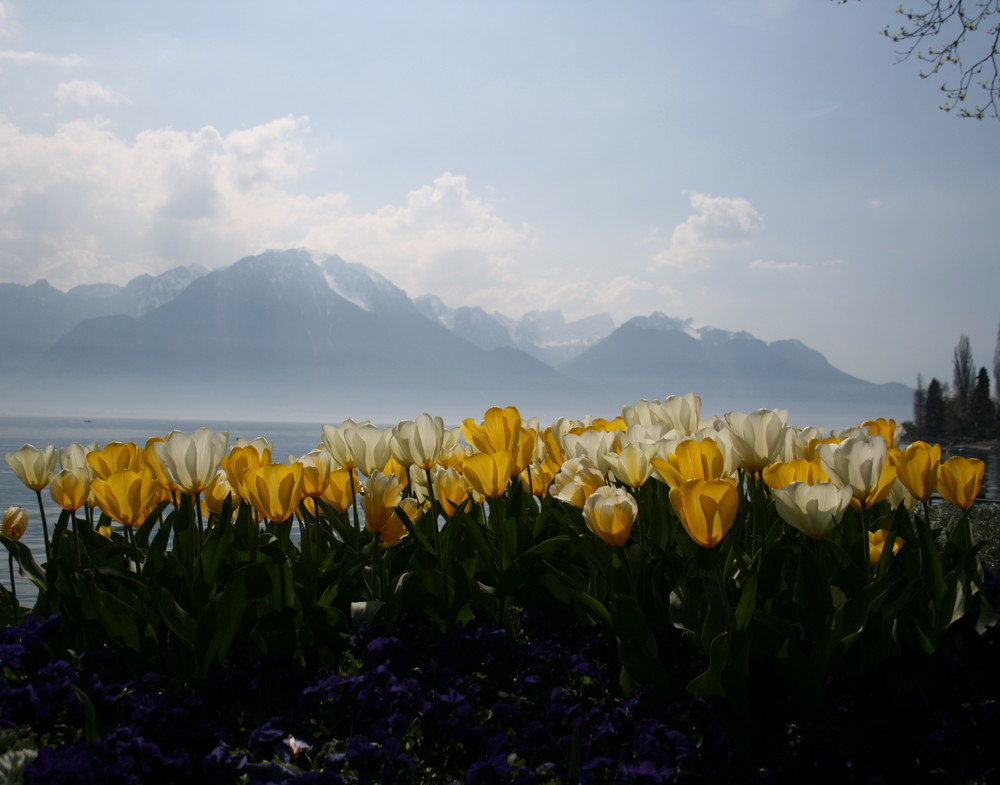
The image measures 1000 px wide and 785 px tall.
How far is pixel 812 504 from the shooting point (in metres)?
2.82

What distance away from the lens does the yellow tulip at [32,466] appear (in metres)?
3.80

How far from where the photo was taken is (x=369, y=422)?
12.3 ft

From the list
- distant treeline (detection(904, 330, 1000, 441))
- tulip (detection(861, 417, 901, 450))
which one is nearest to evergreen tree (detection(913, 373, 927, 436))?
distant treeline (detection(904, 330, 1000, 441))

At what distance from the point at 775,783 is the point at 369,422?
2.23m

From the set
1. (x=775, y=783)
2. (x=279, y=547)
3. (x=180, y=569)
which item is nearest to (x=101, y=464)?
(x=180, y=569)

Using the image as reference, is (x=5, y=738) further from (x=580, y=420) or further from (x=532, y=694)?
(x=580, y=420)

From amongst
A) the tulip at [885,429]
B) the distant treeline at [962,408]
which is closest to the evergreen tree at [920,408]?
the distant treeline at [962,408]

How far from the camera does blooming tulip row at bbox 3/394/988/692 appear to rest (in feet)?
9.57

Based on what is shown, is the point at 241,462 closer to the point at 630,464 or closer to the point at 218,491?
the point at 218,491

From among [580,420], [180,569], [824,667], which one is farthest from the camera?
[580,420]

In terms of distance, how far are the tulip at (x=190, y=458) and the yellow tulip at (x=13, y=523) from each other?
1222mm

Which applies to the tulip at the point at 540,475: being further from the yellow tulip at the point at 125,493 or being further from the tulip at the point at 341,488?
the yellow tulip at the point at 125,493

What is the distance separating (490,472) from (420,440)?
37 cm

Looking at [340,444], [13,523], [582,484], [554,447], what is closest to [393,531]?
[340,444]
